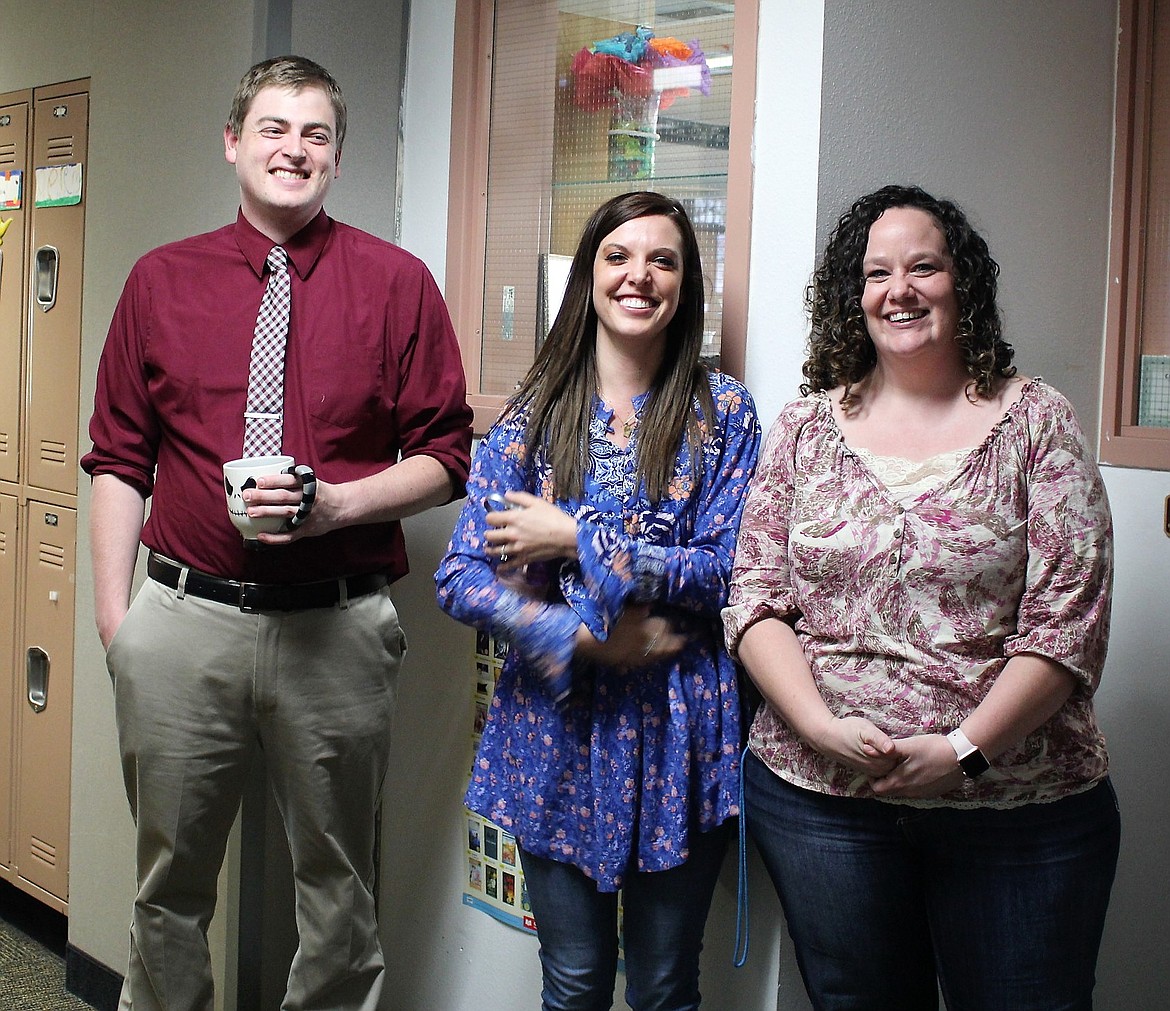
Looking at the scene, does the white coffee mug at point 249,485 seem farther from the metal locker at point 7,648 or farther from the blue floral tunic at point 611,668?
the metal locker at point 7,648

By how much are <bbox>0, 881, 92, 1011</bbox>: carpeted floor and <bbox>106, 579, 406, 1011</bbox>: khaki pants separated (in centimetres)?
92

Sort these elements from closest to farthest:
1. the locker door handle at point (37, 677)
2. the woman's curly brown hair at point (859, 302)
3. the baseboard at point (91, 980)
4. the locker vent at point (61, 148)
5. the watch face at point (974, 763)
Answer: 1. the watch face at point (974, 763)
2. the woman's curly brown hair at point (859, 302)
3. the baseboard at point (91, 980)
4. the locker vent at point (61, 148)
5. the locker door handle at point (37, 677)

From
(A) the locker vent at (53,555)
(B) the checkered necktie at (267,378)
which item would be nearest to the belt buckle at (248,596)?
(B) the checkered necktie at (267,378)

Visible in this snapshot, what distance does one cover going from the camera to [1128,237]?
2299 millimetres

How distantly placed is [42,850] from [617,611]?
2085 millimetres

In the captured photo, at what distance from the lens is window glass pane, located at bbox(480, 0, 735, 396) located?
6.78 feet

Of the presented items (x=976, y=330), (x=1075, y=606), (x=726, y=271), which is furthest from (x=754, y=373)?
(x=1075, y=606)

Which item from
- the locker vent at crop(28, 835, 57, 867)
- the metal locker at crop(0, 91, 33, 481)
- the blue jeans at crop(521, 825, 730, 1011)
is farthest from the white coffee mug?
the locker vent at crop(28, 835, 57, 867)

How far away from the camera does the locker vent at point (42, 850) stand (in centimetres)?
303

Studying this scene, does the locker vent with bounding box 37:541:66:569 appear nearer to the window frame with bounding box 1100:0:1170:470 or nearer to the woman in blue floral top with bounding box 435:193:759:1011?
the woman in blue floral top with bounding box 435:193:759:1011

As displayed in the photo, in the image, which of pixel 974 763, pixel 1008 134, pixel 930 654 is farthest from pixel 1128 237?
pixel 974 763

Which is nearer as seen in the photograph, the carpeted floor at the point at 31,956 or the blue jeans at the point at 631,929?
the blue jeans at the point at 631,929

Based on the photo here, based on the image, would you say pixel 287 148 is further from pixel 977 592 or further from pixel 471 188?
pixel 977 592

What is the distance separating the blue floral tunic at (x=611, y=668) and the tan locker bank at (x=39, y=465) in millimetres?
1523
